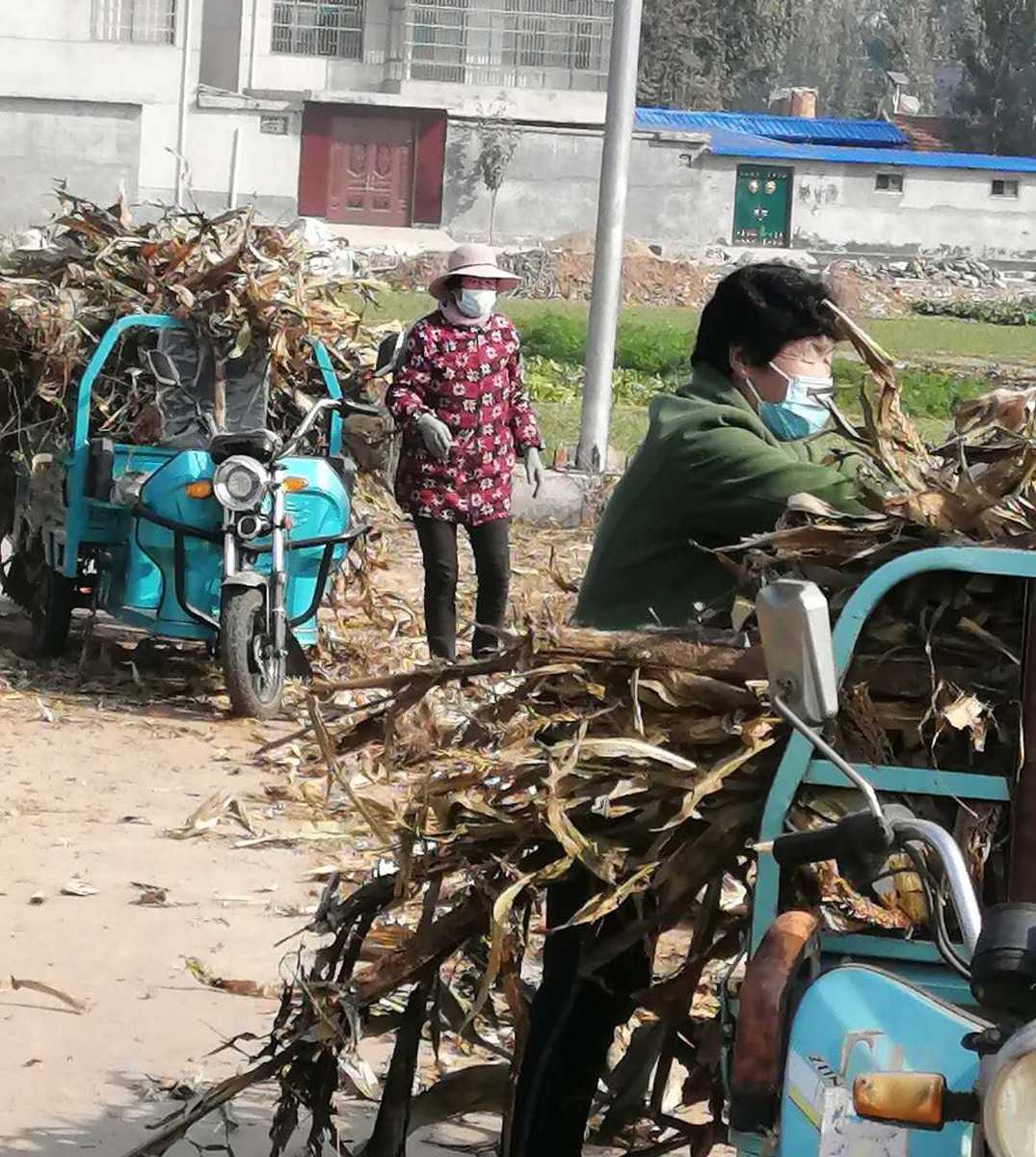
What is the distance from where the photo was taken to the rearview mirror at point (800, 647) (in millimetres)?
2727

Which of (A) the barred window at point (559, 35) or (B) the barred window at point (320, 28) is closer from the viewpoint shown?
(A) the barred window at point (559, 35)

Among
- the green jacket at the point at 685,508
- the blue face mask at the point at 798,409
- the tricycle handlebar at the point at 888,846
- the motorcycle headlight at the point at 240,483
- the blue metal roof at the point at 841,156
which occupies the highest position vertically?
the blue metal roof at the point at 841,156

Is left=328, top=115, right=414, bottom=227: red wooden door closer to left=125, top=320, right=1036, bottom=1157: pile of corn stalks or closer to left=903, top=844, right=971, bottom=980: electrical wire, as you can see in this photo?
left=125, top=320, right=1036, bottom=1157: pile of corn stalks

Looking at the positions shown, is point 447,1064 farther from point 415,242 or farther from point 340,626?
point 415,242

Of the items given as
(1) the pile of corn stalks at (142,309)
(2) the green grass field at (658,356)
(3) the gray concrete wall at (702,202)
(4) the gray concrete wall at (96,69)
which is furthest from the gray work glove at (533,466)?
(4) the gray concrete wall at (96,69)

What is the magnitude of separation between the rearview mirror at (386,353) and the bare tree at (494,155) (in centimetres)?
3762

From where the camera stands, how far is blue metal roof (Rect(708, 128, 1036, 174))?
4784cm

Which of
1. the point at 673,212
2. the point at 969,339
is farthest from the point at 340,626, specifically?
the point at 673,212

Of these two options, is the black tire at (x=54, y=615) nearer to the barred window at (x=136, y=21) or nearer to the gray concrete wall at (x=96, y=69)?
the gray concrete wall at (x=96, y=69)

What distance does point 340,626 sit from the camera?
10617mm

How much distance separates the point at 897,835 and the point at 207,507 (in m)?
6.48

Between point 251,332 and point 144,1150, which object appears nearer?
point 144,1150

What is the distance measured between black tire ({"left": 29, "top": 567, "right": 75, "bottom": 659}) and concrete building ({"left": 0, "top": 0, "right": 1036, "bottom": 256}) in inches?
1367

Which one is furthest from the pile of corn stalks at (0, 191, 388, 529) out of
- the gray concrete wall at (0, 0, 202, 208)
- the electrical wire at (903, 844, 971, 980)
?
the gray concrete wall at (0, 0, 202, 208)
